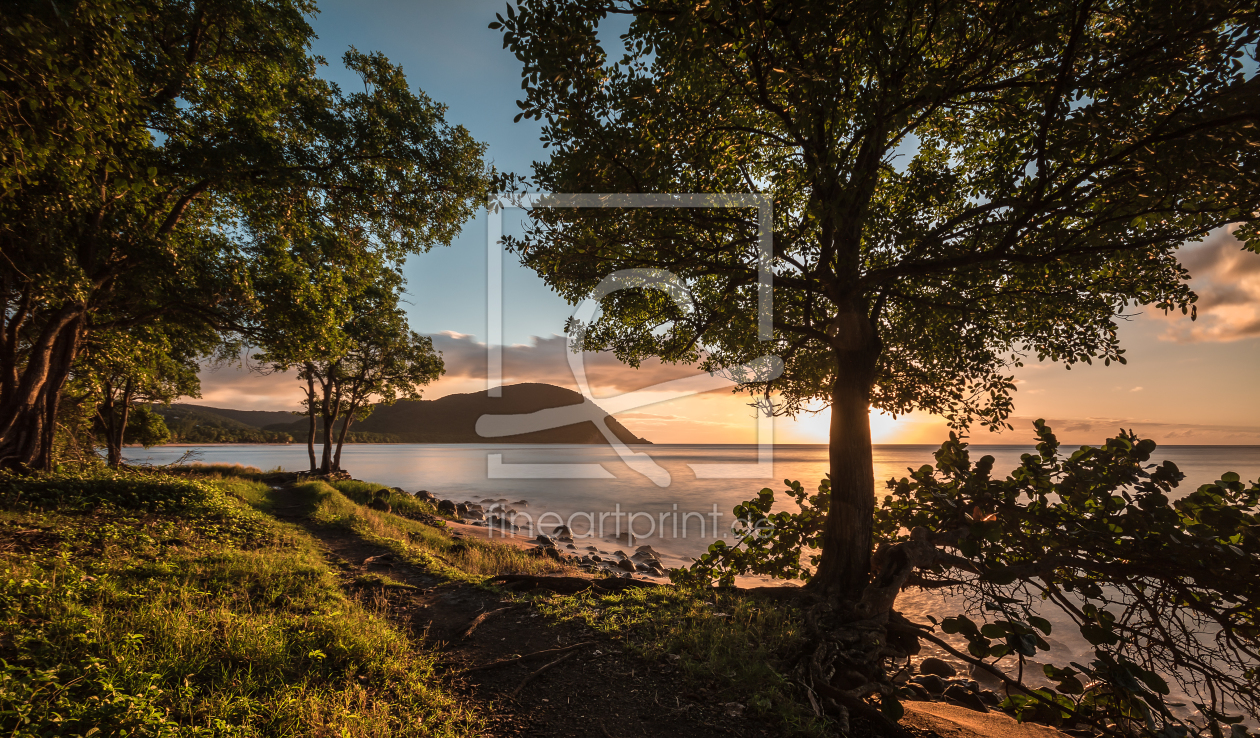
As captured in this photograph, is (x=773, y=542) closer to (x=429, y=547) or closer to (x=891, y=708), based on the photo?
(x=891, y=708)


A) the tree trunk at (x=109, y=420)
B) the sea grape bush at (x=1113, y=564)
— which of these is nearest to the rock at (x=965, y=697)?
the sea grape bush at (x=1113, y=564)

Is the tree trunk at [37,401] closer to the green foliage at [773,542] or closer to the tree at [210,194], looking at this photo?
the tree at [210,194]

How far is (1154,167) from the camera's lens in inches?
161

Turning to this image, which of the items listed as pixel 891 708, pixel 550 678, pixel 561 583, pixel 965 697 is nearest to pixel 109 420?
pixel 561 583

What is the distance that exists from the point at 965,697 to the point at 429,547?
11.8 meters

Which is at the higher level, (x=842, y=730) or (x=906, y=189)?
(x=906, y=189)

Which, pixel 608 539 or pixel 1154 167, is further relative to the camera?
pixel 608 539

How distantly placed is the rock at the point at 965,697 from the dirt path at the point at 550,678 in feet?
14.1

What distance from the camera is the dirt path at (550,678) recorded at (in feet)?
13.9

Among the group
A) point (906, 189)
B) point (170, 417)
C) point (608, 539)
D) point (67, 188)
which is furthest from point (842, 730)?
point (170, 417)

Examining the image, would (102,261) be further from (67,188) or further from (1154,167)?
(1154,167)

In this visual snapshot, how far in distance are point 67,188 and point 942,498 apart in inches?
555

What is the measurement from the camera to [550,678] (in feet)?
16.6

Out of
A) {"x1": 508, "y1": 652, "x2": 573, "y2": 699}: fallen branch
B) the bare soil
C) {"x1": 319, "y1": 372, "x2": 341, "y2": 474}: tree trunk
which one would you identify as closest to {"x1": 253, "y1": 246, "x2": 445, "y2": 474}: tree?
{"x1": 319, "y1": 372, "x2": 341, "y2": 474}: tree trunk
